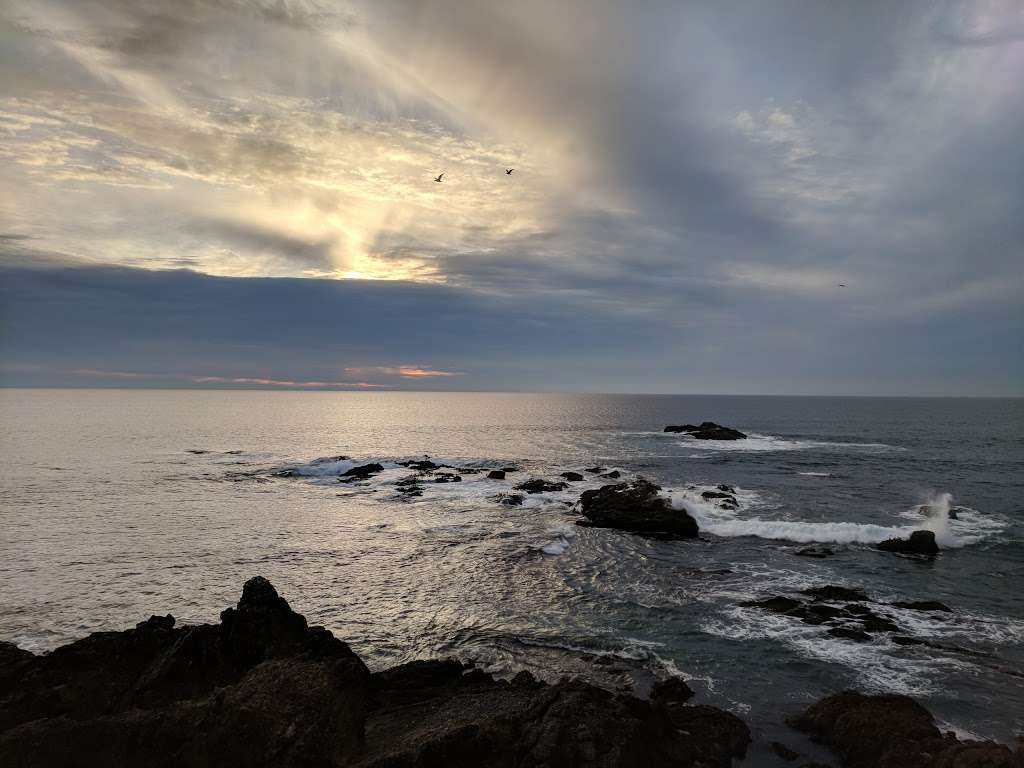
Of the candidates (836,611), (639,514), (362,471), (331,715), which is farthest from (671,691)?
(362,471)

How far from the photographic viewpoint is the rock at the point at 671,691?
50.6 ft

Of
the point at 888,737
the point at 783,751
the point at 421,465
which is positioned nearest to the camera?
the point at 888,737

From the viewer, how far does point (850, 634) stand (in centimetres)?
1980

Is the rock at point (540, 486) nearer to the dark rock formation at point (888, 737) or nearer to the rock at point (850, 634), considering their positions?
the rock at point (850, 634)

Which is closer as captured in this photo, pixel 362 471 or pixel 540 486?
pixel 540 486

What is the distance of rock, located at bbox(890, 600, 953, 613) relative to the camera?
22.4 metres

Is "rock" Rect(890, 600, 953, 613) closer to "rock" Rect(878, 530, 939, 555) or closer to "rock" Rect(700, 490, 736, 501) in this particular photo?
"rock" Rect(878, 530, 939, 555)

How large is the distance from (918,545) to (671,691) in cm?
2355

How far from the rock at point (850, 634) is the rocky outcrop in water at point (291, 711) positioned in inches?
308

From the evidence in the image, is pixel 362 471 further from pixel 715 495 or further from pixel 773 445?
pixel 773 445

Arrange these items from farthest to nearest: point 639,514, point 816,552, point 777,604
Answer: point 639,514, point 816,552, point 777,604

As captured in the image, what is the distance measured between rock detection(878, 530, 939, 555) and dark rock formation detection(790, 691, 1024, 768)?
2088 centimetres

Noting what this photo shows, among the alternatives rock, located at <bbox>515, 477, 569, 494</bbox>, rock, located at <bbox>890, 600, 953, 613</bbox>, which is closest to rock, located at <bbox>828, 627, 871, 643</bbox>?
rock, located at <bbox>890, 600, 953, 613</bbox>

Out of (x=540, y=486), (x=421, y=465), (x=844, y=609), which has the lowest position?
(x=421, y=465)
